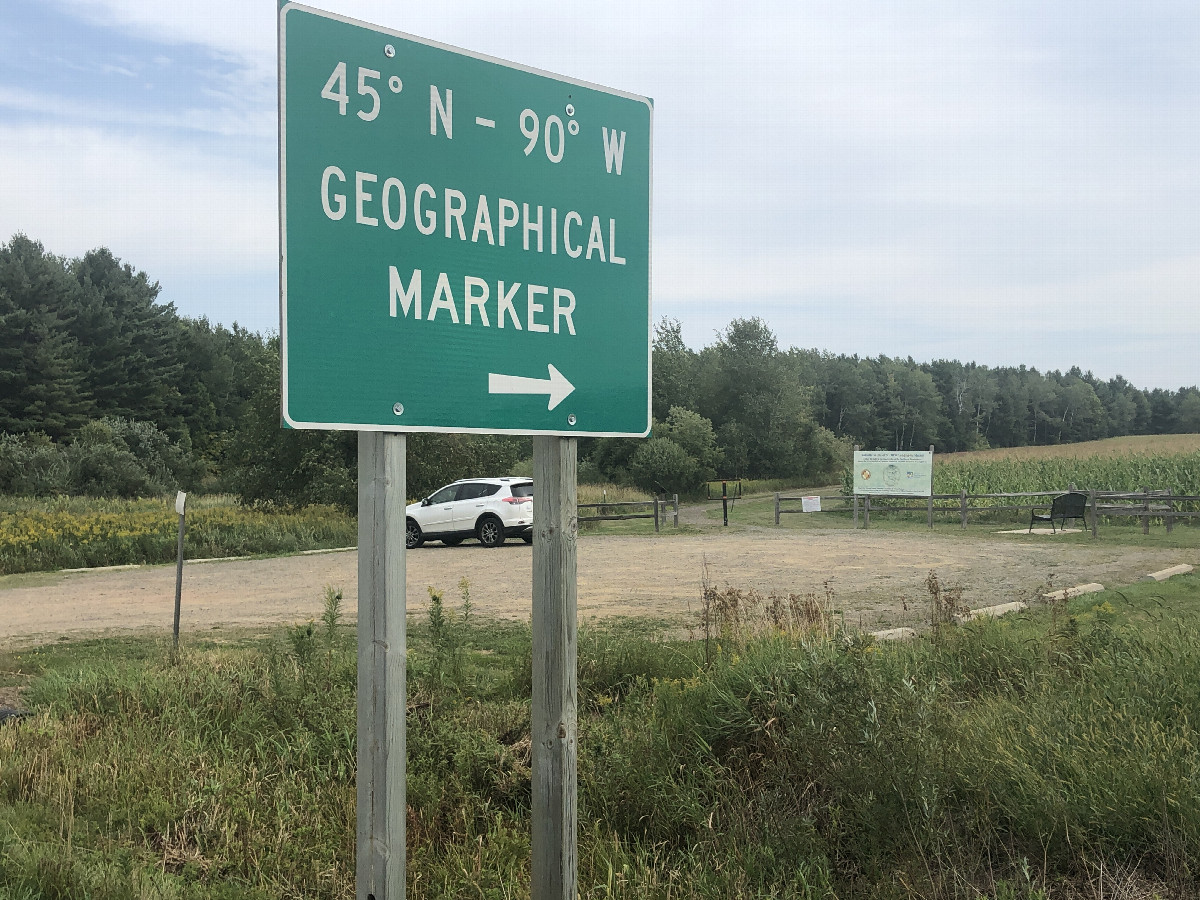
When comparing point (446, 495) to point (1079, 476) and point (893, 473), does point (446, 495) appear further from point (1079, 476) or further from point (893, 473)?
point (1079, 476)

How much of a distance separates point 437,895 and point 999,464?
37.1 metres

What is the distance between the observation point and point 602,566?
15.7 m

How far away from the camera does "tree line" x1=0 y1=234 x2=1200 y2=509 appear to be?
2556cm

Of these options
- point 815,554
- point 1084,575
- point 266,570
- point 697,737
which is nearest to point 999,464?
point 815,554

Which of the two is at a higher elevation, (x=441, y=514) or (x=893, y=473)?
(x=893, y=473)

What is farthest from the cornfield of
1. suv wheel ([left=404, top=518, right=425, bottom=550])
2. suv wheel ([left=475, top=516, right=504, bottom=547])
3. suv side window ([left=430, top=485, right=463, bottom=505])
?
suv wheel ([left=404, top=518, right=425, bottom=550])

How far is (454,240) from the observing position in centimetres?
228

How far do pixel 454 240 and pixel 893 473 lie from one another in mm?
25244

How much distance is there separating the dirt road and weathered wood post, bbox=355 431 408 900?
5.56 meters

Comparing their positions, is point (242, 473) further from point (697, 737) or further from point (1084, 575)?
point (697, 737)

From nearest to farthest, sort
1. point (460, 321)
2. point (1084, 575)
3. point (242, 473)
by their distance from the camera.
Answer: point (460, 321)
point (1084, 575)
point (242, 473)

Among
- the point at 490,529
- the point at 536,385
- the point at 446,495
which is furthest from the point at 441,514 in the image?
the point at 536,385

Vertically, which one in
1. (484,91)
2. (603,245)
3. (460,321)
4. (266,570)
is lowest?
(266,570)

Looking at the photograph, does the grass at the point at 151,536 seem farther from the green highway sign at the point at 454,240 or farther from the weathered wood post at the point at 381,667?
the weathered wood post at the point at 381,667
